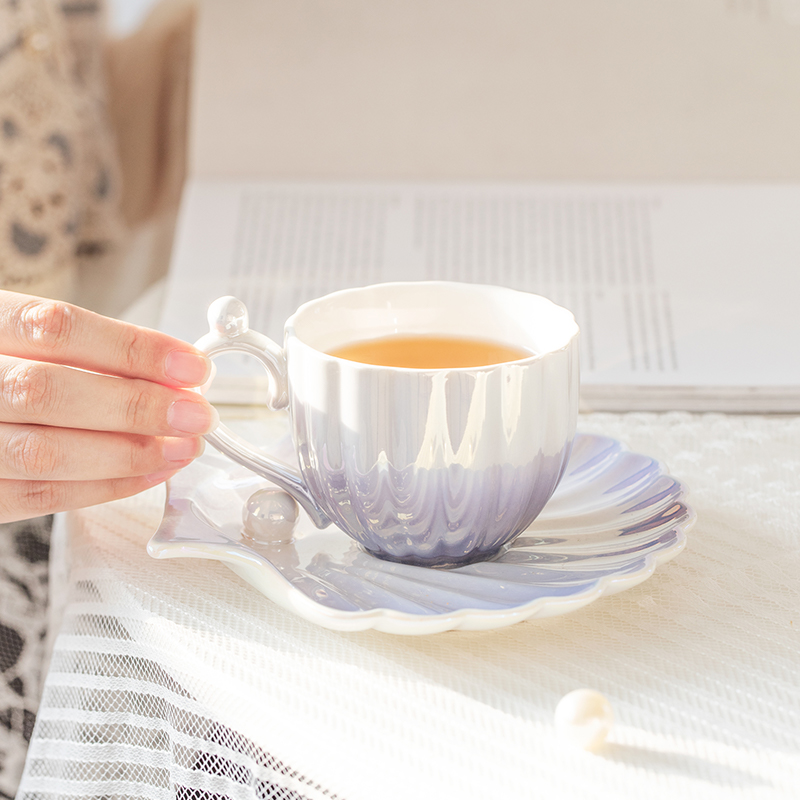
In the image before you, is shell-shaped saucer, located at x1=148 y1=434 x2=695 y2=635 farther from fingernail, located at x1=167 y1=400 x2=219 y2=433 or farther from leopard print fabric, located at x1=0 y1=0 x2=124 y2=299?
leopard print fabric, located at x1=0 y1=0 x2=124 y2=299

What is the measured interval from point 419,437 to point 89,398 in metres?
0.16

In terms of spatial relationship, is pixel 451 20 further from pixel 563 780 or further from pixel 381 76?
pixel 563 780

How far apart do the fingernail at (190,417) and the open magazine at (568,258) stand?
0.84ft

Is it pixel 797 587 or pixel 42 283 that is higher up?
pixel 797 587

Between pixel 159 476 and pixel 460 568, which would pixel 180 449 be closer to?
pixel 159 476

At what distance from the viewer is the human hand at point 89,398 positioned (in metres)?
0.41

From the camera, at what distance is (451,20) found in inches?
42.3

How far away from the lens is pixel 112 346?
0.41 metres

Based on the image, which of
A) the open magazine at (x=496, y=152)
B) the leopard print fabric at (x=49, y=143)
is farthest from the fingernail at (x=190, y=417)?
the leopard print fabric at (x=49, y=143)

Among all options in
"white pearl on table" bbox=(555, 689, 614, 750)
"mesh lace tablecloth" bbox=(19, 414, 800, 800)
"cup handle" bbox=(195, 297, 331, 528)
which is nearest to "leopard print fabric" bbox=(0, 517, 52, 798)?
"mesh lace tablecloth" bbox=(19, 414, 800, 800)

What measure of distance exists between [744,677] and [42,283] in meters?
0.91

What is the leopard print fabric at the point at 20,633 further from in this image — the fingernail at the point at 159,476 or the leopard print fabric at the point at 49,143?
the leopard print fabric at the point at 49,143

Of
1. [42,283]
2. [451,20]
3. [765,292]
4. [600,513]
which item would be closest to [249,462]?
[600,513]

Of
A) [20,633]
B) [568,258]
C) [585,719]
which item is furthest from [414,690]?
[568,258]
